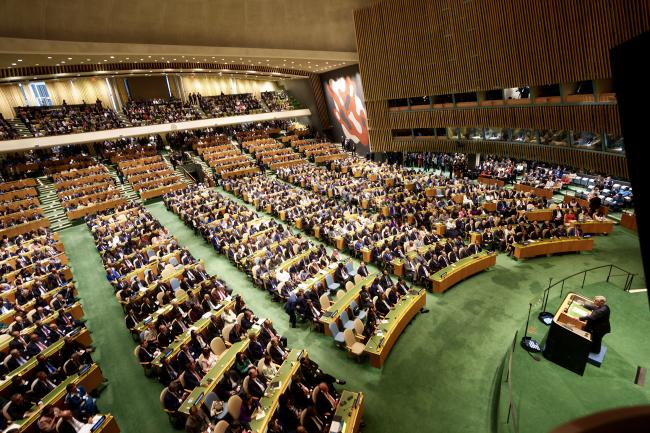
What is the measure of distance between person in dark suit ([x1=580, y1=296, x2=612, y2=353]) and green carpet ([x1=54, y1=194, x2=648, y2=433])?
1.05 meters

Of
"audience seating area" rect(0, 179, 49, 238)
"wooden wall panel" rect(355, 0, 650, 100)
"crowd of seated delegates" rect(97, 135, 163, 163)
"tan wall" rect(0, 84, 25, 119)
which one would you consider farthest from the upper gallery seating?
"audience seating area" rect(0, 179, 49, 238)

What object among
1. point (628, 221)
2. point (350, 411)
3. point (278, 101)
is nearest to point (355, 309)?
point (350, 411)

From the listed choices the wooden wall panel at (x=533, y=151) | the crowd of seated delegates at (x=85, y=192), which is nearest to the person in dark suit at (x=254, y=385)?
the wooden wall panel at (x=533, y=151)

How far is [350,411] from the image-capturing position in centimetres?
537

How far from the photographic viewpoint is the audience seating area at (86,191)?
17.7 meters

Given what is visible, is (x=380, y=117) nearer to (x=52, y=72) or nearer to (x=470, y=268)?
(x=470, y=268)

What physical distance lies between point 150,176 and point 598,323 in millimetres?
22104

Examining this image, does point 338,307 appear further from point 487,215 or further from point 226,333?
point 487,215

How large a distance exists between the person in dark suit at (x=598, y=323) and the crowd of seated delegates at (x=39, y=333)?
8.91m

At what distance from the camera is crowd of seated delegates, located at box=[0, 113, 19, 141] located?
65.0 feet

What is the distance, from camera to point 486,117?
15203 millimetres

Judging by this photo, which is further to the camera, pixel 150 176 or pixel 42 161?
pixel 42 161

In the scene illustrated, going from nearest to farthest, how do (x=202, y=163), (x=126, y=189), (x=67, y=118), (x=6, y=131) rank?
1. (x=6, y=131)
2. (x=126, y=189)
3. (x=67, y=118)
4. (x=202, y=163)

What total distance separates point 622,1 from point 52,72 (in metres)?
27.9
